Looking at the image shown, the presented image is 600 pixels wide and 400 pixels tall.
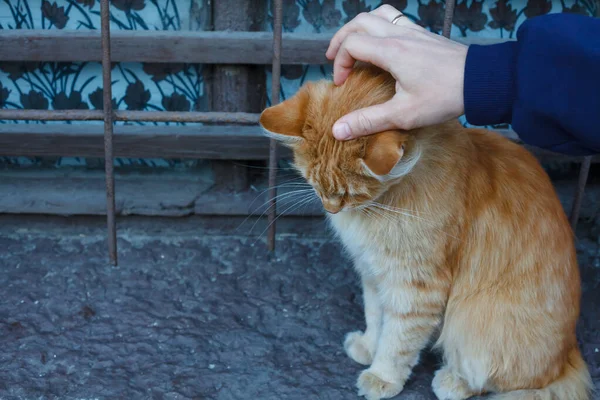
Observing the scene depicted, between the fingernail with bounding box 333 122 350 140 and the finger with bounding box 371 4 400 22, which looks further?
the finger with bounding box 371 4 400 22

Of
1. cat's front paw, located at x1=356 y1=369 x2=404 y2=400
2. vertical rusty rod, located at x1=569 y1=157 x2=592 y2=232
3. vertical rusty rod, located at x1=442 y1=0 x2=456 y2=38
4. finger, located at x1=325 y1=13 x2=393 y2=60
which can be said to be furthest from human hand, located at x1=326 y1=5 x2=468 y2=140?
vertical rusty rod, located at x1=569 y1=157 x2=592 y2=232

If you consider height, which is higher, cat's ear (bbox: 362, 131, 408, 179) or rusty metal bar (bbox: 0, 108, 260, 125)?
cat's ear (bbox: 362, 131, 408, 179)

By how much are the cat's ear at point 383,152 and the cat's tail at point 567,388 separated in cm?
93

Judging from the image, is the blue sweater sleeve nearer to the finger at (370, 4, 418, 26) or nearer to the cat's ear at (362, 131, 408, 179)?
the cat's ear at (362, 131, 408, 179)

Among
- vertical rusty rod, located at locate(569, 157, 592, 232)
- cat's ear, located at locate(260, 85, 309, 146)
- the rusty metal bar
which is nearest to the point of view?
cat's ear, located at locate(260, 85, 309, 146)

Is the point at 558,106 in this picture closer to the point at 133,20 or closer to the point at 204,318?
the point at 204,318

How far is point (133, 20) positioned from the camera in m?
2.99

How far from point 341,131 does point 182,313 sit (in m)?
1.26

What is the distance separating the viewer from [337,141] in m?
1.74

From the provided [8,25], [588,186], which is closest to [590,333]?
[588,186]

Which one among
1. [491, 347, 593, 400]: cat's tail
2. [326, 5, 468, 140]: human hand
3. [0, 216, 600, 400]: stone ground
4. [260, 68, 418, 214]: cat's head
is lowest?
[0, 216, 600, 400]: stone ground

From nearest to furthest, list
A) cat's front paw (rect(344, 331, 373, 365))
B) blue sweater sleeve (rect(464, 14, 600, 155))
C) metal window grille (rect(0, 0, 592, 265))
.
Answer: blue sweater sleeve (rect(464, 14, 600, 155)) < cat's front paw (rect(344, 331, 373, 365)) < metal window grille (rect(0, 0, 592, 265))

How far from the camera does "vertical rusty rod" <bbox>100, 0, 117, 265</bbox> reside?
7.73 ft

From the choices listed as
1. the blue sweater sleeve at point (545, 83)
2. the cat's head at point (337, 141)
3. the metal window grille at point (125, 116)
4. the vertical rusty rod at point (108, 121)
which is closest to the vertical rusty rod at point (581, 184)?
the metal window grille at point (125, 116)
